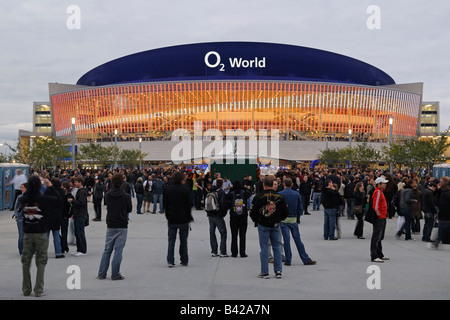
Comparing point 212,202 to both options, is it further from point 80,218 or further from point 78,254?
point 78,254

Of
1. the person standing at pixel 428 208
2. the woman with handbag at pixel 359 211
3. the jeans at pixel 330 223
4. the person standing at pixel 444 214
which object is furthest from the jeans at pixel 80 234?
the person standing at pixel 428 208

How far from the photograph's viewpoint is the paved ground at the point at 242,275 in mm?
7812

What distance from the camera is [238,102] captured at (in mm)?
85375

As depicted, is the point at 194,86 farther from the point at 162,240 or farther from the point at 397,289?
the point at 397,289

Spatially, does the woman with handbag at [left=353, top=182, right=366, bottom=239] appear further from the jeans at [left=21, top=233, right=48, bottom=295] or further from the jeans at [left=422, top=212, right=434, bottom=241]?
the jeans at [left=21, top=233, right=48, bottom=295]

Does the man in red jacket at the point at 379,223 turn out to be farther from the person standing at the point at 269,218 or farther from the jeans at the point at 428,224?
the jeans at the point at 428,224

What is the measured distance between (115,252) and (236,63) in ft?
293

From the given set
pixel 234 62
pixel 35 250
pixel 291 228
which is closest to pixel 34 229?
pixel 35 250

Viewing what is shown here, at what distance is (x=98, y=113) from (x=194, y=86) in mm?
20491

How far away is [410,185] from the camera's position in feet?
49.0

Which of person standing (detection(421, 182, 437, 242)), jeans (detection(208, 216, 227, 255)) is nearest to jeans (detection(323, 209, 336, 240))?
person standing (detection(421, 182, 437, 242))

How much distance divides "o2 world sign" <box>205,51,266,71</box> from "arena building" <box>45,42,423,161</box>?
7.9 inches

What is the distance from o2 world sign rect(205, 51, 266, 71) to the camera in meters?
95.2
